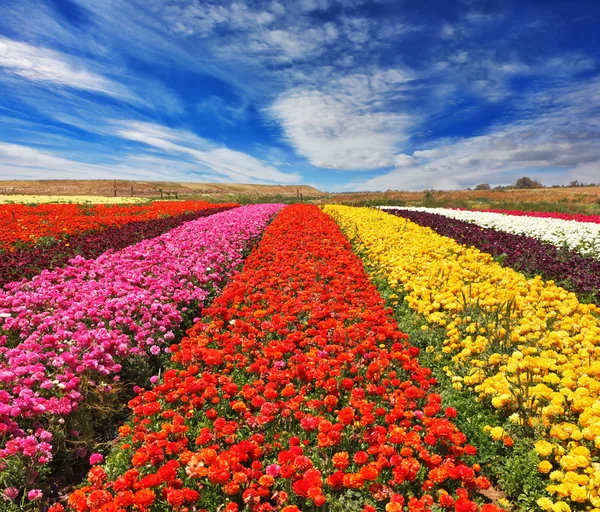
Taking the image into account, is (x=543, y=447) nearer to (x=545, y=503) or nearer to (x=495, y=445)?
(x=545, y=503)

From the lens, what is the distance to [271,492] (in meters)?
3.23

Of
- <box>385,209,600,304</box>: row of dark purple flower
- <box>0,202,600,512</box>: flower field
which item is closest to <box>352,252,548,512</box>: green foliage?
<box>0,202,600,512</box>: flower field

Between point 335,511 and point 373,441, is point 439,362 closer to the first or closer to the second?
point 373,441

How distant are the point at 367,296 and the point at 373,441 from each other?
11.8 ft

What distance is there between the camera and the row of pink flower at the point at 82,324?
366 cm

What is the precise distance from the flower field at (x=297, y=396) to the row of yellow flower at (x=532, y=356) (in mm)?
25

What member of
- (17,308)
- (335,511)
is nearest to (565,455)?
(335,511)

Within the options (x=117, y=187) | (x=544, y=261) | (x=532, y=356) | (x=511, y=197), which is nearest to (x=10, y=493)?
(x=532, y=356)

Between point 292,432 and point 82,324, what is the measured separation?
3272mm

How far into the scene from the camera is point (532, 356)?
451 cm

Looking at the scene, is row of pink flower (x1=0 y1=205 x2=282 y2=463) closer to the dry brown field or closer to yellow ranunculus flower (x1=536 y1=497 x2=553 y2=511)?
yellow ranunculus flower (x1=536 y1=497 x2=553 y2=511)

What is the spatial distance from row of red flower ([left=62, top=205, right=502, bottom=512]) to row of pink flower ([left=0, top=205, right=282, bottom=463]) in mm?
696

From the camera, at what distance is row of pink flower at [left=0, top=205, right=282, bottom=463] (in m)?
3.66

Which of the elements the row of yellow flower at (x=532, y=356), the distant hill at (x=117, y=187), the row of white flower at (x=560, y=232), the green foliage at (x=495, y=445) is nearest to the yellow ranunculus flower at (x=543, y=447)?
the row of yellow flower at (x=532, y=356)
